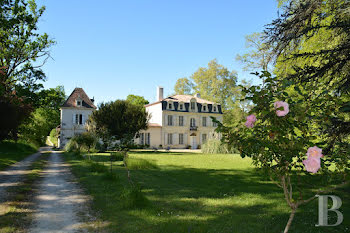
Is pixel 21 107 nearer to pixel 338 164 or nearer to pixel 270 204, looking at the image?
pixel 270 204

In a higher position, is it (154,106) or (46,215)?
(154,106)

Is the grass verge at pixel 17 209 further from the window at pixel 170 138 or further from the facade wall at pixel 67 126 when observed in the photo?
the window at pixel 170 138

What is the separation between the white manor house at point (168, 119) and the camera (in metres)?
33.9

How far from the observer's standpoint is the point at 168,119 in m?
38.0

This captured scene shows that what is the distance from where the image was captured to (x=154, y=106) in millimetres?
40000

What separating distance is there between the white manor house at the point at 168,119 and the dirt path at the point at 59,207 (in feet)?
87.4

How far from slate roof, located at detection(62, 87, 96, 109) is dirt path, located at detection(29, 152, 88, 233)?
27.0 metres

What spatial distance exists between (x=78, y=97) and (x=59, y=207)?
3056 centimetres

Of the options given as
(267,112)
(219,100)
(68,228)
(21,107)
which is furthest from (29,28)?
(219,100)

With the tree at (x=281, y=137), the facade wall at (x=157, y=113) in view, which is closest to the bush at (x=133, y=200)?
the tree at (x=281, y=137)

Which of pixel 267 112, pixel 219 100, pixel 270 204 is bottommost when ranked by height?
pixel 270 204

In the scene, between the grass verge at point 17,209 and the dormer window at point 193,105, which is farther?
the dormer window at point 193,105

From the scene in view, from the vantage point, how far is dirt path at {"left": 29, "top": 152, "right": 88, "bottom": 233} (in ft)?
14.9

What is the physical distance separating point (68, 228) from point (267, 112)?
3.64 m
